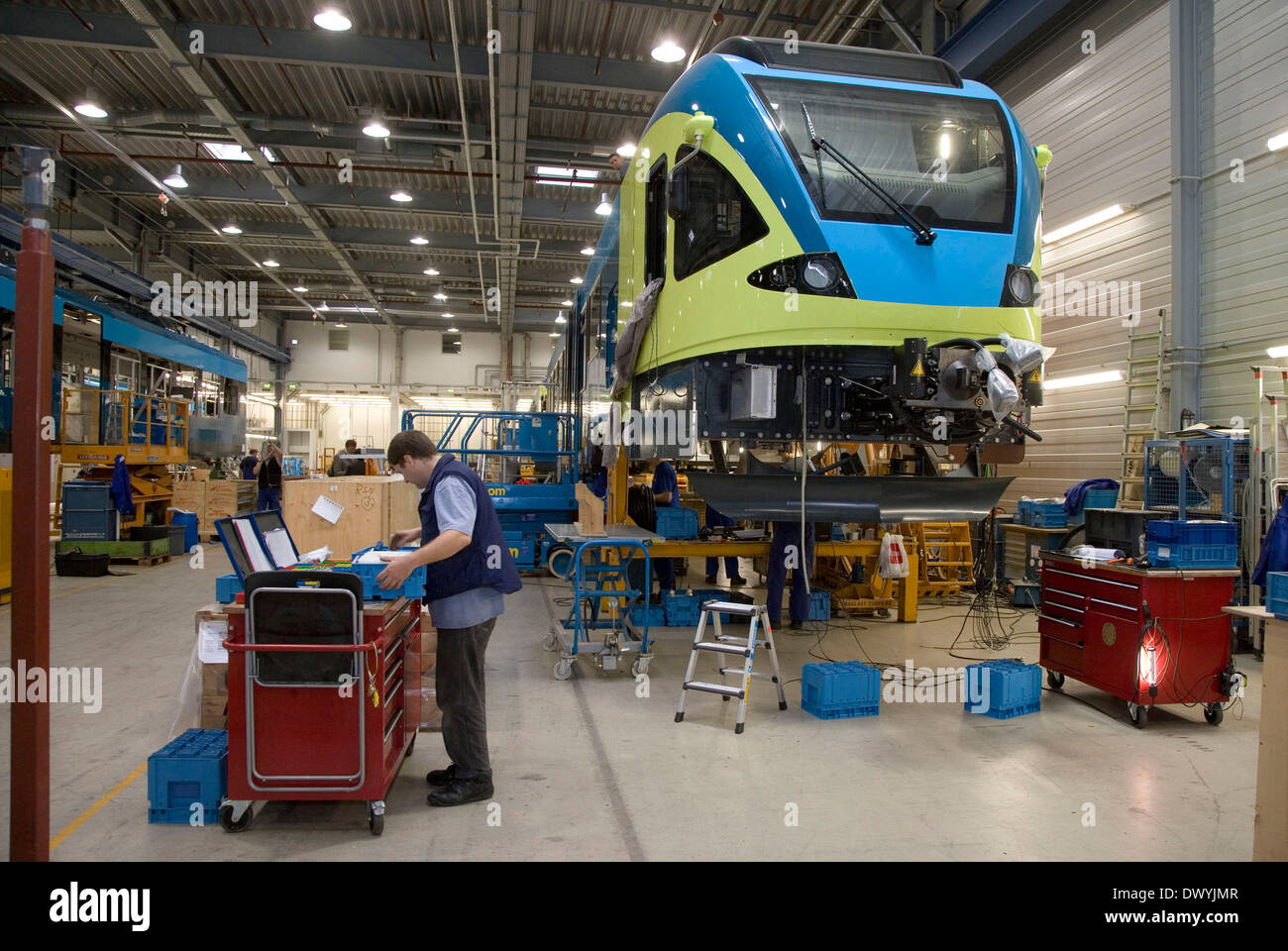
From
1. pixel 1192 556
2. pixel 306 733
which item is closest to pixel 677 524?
pixel 1192 556

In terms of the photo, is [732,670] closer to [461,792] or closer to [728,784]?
[728,784]

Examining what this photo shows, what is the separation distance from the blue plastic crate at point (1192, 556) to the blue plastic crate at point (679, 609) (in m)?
4.02

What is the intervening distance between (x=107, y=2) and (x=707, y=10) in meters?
7.45

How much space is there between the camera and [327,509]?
15.3ft

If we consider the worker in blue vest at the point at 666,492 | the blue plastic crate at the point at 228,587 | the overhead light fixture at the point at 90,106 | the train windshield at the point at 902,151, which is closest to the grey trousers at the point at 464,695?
the blue plastic crate at the point at 228,587

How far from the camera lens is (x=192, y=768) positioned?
131 inches

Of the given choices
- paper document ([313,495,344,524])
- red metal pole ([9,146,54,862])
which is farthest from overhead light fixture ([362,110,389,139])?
red metal pole ([9,146,54,862])

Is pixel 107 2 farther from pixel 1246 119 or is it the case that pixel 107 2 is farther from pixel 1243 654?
pixel 1243 654

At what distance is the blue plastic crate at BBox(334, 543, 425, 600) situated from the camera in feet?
11.0

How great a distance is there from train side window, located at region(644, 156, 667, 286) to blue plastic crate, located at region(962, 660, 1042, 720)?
347 centimetres

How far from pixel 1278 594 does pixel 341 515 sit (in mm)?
4587

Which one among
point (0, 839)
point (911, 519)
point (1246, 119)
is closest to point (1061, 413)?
point (1246, 119)

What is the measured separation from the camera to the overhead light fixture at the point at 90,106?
11.1m

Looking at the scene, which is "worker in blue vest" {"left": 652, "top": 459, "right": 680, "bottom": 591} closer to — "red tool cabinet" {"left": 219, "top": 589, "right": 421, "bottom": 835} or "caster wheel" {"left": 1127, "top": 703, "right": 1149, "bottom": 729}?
"caster wheel" {"left": 1127, "top": 703, "right": 1149, "bottom": 729}
